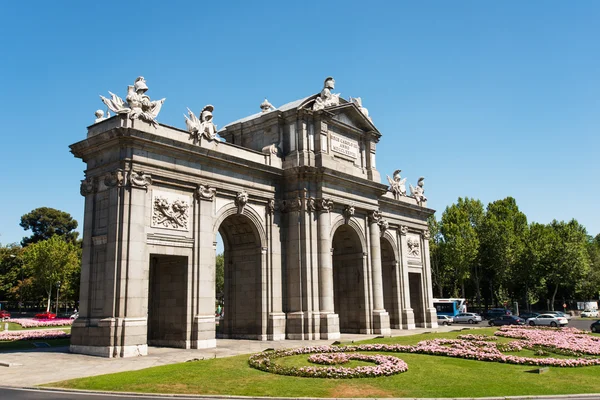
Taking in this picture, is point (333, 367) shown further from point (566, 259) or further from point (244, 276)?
point (566, 259)

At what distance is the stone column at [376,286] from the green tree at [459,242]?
39.0 meters

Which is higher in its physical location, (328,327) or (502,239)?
(502,239)

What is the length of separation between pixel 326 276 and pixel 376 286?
6.33 m

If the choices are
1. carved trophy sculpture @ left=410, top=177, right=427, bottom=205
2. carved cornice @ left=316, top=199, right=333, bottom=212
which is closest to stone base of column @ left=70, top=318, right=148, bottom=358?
carved cornice @ left=316, top=199, right=333, bottom=212

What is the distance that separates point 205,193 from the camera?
95.9 feet

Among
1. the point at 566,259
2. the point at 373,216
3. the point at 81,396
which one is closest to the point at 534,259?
the point at 566,259

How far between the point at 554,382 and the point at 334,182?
68.3 ft

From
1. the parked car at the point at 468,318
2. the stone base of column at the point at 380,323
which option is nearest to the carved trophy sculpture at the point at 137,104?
the stone base of column at the point at 380,323

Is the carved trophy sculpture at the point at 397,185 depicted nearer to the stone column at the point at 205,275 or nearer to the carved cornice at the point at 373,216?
the carved cornice at the point at 373,216

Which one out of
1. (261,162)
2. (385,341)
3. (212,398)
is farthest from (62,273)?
(212,398)

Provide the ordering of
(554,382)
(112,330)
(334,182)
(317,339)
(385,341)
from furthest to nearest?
(334,182)
(317,339)
(385,341)
(112,330)
(554,382)

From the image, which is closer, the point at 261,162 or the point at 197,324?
the point at 197,324

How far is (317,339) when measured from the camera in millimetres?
32125

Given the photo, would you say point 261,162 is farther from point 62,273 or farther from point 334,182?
point 62,273
